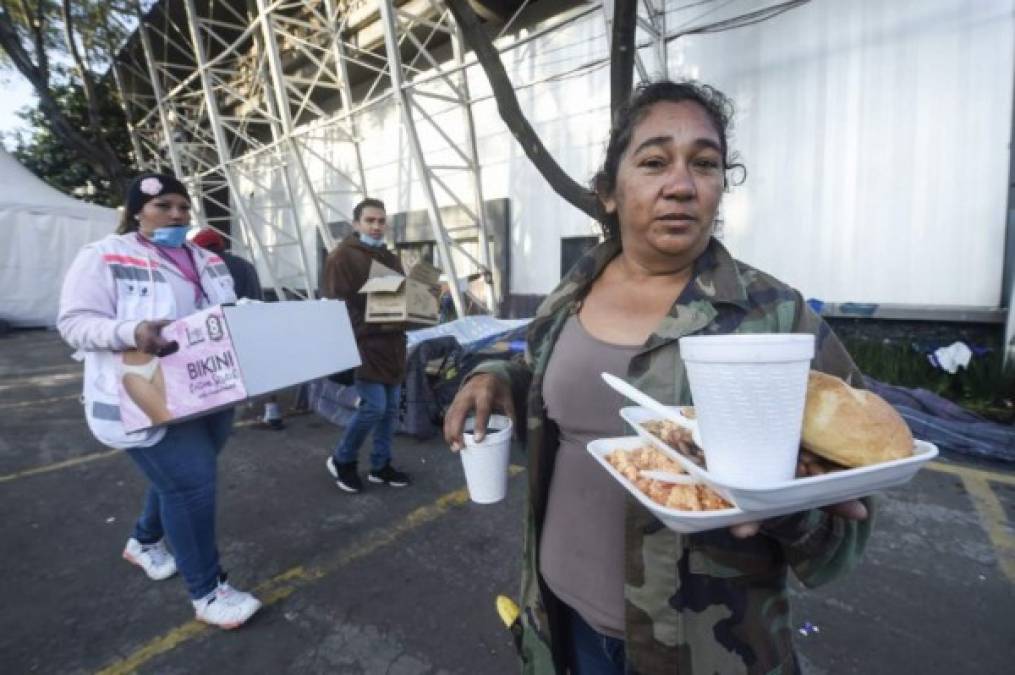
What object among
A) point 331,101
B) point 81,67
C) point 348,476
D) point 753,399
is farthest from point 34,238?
point 753,399

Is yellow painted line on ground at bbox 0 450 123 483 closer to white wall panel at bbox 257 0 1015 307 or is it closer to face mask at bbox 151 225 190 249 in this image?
face mask at bbox 151 225 190 249

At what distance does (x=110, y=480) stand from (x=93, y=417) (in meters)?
2.69

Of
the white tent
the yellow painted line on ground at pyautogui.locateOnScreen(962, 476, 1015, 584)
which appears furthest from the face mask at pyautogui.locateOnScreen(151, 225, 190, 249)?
the white tent

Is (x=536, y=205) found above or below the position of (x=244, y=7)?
below

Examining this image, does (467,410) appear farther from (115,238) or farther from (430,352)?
(430,352)

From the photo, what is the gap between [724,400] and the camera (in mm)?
721

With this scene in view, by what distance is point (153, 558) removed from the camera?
111 inches

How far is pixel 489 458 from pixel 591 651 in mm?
514

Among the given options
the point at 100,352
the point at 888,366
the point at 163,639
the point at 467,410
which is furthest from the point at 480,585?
the point at 888,366

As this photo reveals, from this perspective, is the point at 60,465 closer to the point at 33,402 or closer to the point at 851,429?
the point at 33,402

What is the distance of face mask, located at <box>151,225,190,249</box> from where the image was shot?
2298mm

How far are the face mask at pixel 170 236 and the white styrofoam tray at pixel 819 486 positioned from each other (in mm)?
2396

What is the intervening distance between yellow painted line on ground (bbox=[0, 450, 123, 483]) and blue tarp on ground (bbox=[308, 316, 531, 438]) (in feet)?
6.22

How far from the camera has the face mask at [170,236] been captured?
90.5 inches
